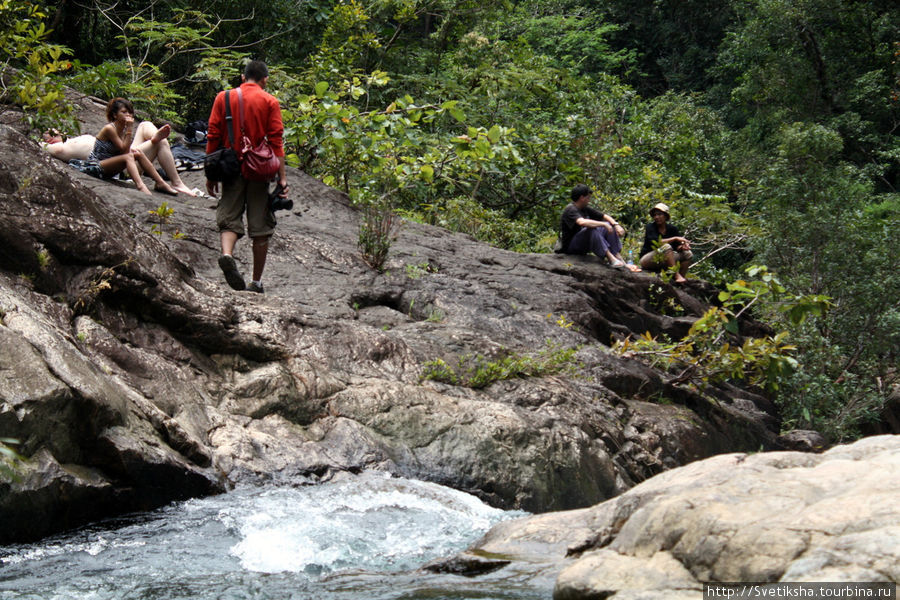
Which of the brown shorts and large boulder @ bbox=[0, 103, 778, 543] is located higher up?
the brown shorts

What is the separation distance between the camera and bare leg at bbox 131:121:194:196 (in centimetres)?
973

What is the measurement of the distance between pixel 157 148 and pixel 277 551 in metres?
6.84

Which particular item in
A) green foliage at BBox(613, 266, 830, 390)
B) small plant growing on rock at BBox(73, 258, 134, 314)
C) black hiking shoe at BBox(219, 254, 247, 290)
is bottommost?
green foliage at BBox(613, 266, 830, 390)

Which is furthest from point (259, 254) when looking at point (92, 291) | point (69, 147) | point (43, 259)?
point (69, 147)

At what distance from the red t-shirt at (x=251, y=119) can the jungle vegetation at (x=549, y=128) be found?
1.83 metres

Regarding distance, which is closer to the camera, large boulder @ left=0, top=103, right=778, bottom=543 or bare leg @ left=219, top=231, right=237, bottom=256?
→ large boulder @ left=0, top=103, right=778, bottom=543

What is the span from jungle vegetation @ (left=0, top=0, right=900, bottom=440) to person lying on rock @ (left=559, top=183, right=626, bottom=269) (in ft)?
4.43

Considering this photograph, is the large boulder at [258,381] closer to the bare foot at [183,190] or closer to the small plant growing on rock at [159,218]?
the small plant growing on rock at [159,218]

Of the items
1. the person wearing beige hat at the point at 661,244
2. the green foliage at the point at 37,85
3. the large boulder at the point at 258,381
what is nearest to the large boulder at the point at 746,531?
the large boulder at the point at 258,381

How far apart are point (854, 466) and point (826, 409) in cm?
1049

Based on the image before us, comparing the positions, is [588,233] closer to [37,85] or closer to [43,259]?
[37,85]

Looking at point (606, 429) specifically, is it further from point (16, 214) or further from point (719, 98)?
point (719, 98)

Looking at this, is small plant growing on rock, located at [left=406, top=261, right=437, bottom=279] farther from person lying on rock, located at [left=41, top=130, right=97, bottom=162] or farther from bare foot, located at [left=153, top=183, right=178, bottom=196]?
person lying on rock, located at [left=41, top=130, right=97, bottom=162]

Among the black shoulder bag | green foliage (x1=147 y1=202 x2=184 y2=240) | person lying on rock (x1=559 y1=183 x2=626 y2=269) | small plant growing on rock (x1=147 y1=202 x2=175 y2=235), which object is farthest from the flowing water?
person lying on rock (x1=559 y1=183 x2=626 y2=269)
